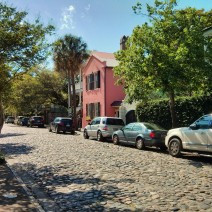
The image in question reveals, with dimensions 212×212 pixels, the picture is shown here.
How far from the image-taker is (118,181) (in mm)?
9398

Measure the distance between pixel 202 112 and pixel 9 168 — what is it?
12.8 meters

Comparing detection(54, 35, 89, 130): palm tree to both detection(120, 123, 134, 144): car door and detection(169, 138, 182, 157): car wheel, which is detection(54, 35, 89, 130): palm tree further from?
detection(169, 138, 182, 157): car wheel

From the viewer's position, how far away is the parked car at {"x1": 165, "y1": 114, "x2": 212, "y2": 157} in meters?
13.4

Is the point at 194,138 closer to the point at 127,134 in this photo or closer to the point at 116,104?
the point at 127,134

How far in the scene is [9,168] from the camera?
11.7 m

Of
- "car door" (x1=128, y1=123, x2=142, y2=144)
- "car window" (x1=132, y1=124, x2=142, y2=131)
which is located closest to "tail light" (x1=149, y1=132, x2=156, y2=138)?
"car door" (x1=128, y1=123, x2=142, y2=144)

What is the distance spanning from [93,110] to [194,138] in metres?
24.6

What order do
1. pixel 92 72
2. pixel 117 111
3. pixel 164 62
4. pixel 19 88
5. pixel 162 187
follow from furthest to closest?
pixel 19 88
pixel 92 72
pixel 117 111
pixel 164 62
pixel 162 187

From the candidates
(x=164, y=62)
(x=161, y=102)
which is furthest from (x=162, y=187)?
(x=161, y=102)

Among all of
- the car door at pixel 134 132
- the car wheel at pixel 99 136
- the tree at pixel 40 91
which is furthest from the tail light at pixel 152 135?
the tree at pixel 40 91

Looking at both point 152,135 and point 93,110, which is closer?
point 152,135

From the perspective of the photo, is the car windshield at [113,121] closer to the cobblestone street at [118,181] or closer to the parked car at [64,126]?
the cobblestone street at [118,181]

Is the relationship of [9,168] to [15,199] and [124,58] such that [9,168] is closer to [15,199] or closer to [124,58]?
[15,199]

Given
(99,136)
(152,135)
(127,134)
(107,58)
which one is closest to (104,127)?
(99,136)
